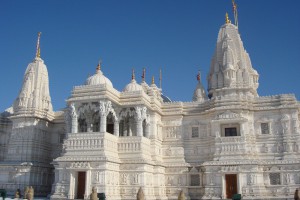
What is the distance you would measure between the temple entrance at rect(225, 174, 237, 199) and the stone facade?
8 centimetres

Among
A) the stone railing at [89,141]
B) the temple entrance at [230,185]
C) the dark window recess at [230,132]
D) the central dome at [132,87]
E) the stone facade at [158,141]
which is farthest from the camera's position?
the central dome at [132,87]

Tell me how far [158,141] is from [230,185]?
24.2 ft

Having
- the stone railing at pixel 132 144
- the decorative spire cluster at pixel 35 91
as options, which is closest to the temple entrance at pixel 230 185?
the stone railing at pixel 132 144

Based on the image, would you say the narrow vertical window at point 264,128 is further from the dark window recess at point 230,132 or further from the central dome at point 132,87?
the central dome at point 132,87

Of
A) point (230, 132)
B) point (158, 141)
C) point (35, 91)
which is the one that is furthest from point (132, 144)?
point (35, 91)

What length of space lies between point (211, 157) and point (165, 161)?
169 inches

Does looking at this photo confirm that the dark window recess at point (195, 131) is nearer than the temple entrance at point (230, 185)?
No

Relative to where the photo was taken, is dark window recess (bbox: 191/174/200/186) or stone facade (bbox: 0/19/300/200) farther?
dark window recess (bbox: 191/174/200/186)

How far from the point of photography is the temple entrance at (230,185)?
29641mm

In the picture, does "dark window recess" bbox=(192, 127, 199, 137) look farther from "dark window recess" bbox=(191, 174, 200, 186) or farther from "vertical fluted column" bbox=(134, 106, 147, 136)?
"vertical fluted column" bbox=(134, 106, 147, 136)

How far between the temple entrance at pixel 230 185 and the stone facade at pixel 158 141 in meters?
0.08

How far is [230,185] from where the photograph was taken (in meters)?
29.8

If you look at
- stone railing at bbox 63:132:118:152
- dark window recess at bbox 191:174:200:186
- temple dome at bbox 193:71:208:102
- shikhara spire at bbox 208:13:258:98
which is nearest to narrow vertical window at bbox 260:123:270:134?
shikhara spire at bbox 208:13:258:98

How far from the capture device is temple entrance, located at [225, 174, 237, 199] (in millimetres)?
29641
